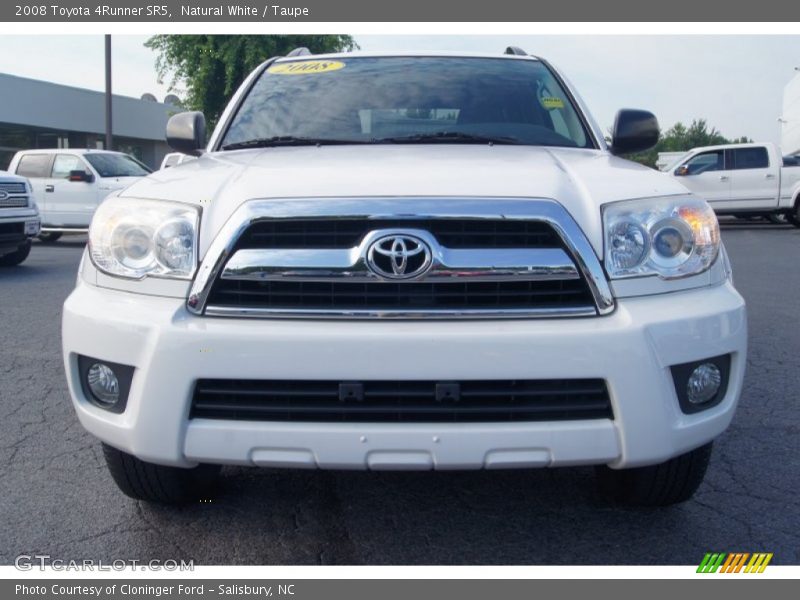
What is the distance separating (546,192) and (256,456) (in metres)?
1.18

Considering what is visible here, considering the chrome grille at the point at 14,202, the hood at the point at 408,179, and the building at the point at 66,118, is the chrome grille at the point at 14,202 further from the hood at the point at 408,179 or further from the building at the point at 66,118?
the building at the point at 66,118

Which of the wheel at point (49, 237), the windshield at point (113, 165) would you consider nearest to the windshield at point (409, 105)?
the windshield at point (113, 165)

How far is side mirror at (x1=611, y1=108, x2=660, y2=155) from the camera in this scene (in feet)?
12.8

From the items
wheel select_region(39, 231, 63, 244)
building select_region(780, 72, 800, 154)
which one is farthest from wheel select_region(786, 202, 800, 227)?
building select_region(780, 72, 800, 154)

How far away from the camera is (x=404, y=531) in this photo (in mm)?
2939

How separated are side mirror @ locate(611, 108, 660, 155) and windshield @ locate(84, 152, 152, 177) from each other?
1353cm

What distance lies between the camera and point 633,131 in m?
3.90

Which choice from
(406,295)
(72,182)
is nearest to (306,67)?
(406,295)

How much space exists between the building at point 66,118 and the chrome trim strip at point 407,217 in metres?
29.8

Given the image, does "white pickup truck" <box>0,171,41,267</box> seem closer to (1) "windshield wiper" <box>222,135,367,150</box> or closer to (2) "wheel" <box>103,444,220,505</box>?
(1) "windshield wiper" <box>222,135,367,150</box>

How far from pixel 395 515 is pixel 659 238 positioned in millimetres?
1349

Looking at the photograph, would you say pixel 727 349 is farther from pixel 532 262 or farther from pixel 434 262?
pixel 434 262

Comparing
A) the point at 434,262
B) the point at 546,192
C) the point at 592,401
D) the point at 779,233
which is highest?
the point at 546,192

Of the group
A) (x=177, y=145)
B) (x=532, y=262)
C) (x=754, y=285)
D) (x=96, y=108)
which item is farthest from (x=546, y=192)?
(x=96, y=108)
